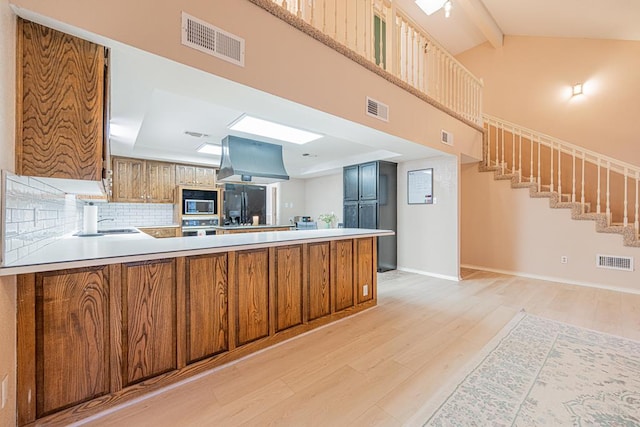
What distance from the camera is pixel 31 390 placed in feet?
4.30

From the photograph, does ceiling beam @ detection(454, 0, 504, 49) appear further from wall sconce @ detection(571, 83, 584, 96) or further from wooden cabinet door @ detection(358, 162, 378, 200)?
wooden cabinet door @ detection(358, 162, 378, 200)

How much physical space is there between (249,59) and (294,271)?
173 centimetres

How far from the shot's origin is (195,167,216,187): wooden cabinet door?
6.07 m

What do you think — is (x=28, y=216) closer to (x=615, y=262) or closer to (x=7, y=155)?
(x=7, y=155)

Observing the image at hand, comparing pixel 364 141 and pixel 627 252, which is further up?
pixel 364 141

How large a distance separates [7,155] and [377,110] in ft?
→ 9.16

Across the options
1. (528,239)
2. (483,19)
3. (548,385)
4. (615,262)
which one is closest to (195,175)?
(548,385)

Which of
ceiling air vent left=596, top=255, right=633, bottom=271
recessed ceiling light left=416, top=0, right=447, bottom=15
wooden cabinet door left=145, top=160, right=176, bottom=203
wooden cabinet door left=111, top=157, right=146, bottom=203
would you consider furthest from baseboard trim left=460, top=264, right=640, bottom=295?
wooden cabinet door left=111, top=157, right=146, bottom=203

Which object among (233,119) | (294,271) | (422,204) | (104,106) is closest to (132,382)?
(294,271)

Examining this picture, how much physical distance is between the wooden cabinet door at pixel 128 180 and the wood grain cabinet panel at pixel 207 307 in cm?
454

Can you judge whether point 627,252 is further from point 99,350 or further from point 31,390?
point 31,390

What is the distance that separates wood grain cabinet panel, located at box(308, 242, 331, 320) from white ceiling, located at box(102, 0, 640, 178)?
1295 mm

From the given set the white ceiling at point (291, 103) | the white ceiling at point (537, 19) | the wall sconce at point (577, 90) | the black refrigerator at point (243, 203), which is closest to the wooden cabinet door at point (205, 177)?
the white ceiling at point (291, 103)

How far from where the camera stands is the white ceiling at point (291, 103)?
1.93 metres
